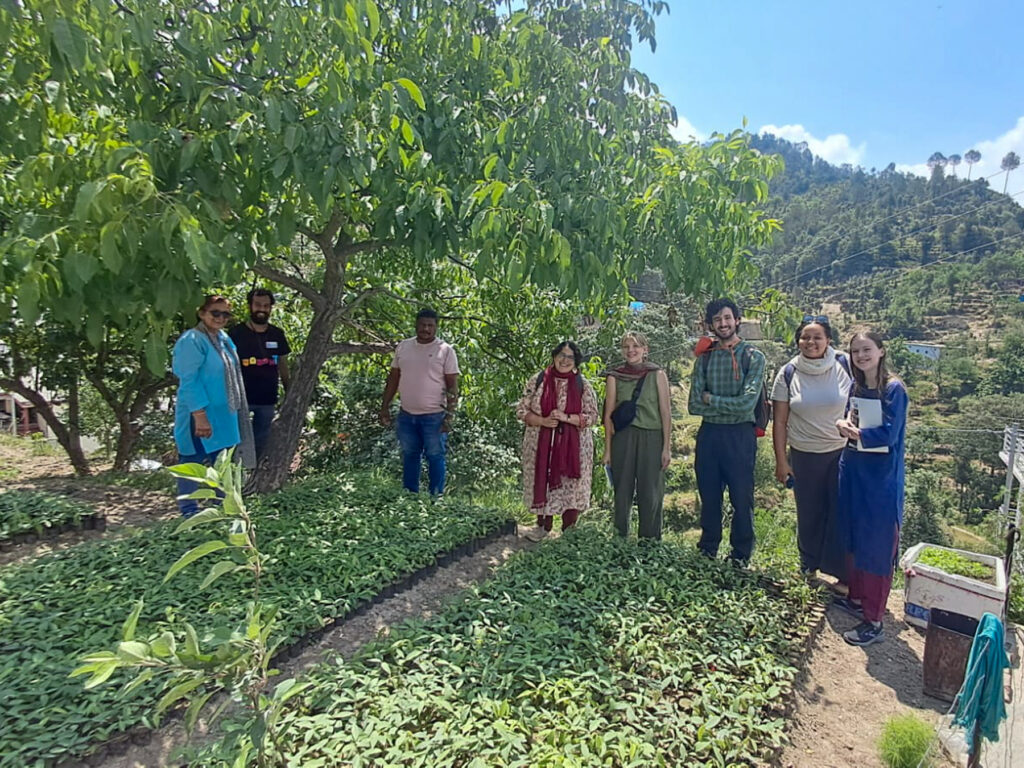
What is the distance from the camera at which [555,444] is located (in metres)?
4.33

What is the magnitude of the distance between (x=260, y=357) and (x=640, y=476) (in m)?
3.08

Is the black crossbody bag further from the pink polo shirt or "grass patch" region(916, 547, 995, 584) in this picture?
"grass patch" region(916, 547, 995, 584)

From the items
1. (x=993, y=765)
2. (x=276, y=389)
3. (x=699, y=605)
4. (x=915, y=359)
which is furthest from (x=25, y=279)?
(x=915, y=359)

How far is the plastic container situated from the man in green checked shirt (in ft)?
2.98

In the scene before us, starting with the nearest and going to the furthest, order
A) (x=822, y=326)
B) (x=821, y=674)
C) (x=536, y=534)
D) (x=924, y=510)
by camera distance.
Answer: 1. (x=821, y=674)
2. (x=822, y=326)
3. (x=536, y=534)
4. (x=924, y=510)

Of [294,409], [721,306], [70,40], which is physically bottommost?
[294,409]

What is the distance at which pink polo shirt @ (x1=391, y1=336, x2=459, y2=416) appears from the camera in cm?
462

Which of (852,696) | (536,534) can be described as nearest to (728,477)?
(852,696)

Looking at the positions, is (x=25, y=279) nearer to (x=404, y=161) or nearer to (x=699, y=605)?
(x=404, y=161)

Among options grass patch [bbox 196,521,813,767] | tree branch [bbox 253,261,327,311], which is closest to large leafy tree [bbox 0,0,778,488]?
tree branch [bbox 253,261,327,311]

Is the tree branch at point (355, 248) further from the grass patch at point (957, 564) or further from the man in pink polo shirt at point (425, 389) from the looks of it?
the grass patch at point (957, 564)

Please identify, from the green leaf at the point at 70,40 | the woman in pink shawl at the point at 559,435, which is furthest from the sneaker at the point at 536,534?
the green leaf at the point at 70,40

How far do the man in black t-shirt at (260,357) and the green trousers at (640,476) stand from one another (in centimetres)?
277

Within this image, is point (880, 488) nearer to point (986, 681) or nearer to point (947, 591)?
point (947, 591)
